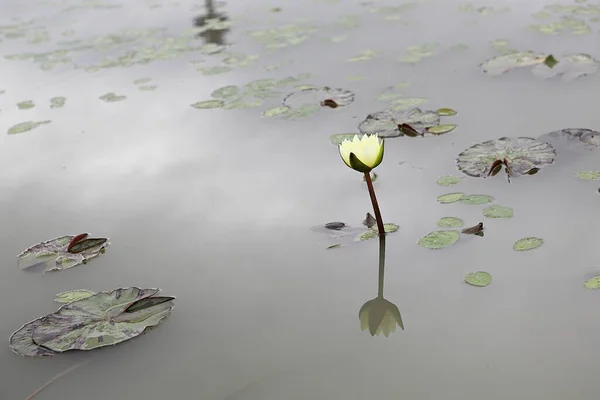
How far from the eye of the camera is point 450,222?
167cm

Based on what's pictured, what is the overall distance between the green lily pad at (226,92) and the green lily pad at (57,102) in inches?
30.7

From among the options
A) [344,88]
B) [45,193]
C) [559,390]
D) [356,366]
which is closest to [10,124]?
[45,193]

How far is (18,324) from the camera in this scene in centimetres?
150

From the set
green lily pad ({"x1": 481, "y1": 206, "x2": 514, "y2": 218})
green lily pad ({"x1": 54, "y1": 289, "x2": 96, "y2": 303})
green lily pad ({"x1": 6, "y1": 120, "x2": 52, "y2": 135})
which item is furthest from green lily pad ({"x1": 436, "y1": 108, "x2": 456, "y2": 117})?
green lily pad ({"x1": 6, "y1": 120, "x2": 52, "y2": 135})

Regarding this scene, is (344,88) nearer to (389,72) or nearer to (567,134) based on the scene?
(389,72)

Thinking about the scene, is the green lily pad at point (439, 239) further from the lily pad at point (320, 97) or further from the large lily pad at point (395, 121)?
the lily pad at point (320, 97)

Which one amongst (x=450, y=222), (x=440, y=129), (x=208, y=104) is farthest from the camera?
(x=208, y=104)

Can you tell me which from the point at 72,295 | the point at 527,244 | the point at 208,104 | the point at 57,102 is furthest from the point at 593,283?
the point at 57,102

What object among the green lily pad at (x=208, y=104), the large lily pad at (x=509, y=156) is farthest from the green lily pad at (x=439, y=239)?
the green lily pad at (x=208, y=104)

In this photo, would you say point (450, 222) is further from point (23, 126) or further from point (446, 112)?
point (23, 126)

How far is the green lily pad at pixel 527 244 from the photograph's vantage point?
1.53m

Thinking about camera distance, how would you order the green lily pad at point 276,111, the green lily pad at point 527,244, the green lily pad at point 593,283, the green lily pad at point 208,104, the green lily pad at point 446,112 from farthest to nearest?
the green lily pad at point 208,104 → the green lily pad at point 276,111 → the green lily pad at point 446,112 → the green lily pad at point 527,244 → the green lily pad at point 593,283

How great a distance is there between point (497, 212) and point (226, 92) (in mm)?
1577

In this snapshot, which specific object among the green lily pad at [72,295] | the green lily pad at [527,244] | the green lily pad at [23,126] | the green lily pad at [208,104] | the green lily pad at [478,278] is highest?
the green lily pad at [208,104]
